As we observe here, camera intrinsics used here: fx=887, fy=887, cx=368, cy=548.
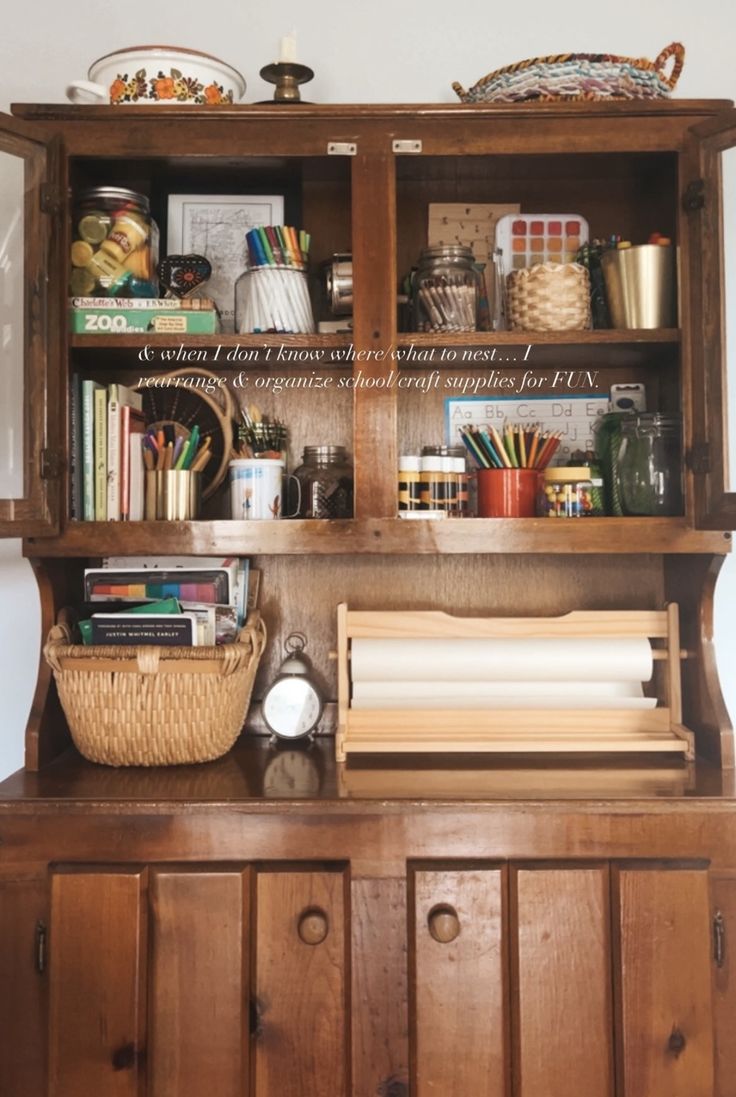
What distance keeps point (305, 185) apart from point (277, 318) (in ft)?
1.03

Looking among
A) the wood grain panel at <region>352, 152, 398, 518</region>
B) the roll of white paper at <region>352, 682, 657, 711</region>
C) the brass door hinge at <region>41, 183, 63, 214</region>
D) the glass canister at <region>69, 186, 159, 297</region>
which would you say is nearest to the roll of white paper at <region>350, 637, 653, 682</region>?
the roll of white paper at <region>352, 682, 657, 711</region>

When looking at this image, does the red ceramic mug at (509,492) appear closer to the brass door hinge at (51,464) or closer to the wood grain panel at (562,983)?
the wood grain panel at (562,983)

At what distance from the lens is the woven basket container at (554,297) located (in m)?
1.37

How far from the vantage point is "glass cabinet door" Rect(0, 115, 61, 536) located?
126 centimetres

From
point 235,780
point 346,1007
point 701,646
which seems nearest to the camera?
point 346,1007

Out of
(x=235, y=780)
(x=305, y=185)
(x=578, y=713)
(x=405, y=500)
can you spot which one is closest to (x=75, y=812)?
(x=235, y=780)

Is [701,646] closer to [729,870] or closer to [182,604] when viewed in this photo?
[729,870]

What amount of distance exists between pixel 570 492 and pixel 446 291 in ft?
1.22

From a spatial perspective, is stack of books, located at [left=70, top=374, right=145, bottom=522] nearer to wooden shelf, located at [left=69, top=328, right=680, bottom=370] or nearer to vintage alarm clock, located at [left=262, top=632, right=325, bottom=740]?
wooden shelf, located at [left=69, top=328, right=680, bottom=370]

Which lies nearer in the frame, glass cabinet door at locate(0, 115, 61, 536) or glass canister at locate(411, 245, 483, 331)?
glass cabinet door at locate(0, 115, 61, 536)

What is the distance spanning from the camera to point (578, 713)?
140 centimetres

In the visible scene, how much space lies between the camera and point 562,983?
1.15m

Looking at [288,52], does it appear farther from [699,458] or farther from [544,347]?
[699,458]

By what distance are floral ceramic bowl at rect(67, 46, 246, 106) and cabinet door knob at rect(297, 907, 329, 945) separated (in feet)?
3.91
